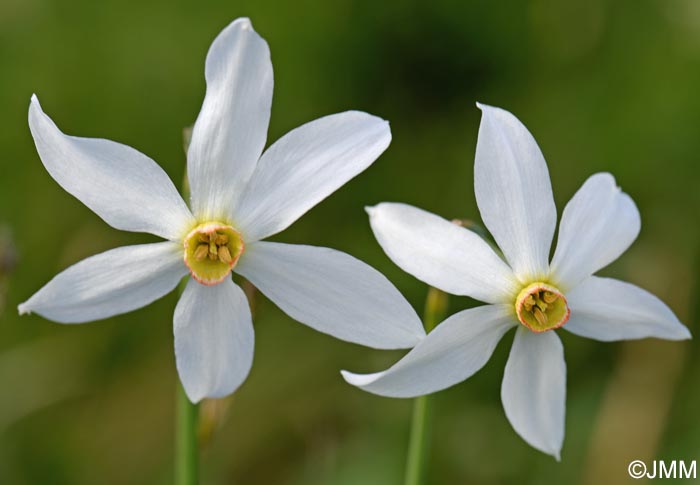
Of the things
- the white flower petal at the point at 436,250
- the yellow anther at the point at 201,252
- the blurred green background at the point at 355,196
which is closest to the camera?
the white flower petal at the point at 436,250

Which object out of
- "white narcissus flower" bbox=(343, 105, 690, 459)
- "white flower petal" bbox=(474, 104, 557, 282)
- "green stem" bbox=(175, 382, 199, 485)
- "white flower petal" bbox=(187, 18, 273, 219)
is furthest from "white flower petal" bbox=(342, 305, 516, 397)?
"white flower petal" bbox=(187, 18, 273, 219)

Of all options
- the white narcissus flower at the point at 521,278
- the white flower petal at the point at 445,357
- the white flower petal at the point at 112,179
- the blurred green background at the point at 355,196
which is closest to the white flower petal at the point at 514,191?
the white narcissus flower at the point at 521,278

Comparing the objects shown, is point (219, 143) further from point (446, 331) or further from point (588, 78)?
point (588, 78)

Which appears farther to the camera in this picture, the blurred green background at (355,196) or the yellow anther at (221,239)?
the blurred green background at (355,196)

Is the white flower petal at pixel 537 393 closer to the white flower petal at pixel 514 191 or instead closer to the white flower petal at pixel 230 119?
the white flower petal at pixel 514 191

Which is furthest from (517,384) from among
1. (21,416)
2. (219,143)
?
(21,416)
